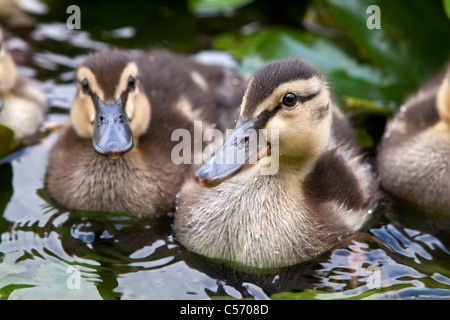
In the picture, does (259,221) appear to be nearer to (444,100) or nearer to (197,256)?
(197,256)

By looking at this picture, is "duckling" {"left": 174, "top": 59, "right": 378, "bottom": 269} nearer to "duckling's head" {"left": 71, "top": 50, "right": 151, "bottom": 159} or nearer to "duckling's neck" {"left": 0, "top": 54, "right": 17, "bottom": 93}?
"duckling's head" {"left": 71, "top": 50, "right": 151, "bottom": 159}

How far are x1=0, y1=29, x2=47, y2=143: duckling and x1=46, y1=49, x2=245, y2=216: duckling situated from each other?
449 mm

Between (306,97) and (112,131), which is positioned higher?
(306,97)

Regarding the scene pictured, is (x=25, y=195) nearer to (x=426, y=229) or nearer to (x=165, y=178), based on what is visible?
(x=165, y=178)

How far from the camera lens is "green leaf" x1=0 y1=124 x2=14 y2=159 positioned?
3762 millimetres

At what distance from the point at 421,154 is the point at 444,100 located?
1.04 ft

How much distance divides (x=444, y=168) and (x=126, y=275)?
181 centimetres

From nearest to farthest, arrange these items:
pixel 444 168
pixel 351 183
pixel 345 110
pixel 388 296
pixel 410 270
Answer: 1. pixel 388 296
2. pixel 410 270
3. pixel 351 183
4. pixel 444 168
5. pixel 345 110

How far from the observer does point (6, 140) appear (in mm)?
3830

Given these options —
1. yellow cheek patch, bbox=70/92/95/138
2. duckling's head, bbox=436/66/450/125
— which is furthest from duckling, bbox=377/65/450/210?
yellow cheek patch, bbox=70/92/95/138

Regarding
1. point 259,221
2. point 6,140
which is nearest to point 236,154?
point 259,221

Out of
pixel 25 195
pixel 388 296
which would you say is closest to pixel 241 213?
pixel 388 296

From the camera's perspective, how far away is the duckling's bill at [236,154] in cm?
276

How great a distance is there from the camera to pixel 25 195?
12.1 feet
